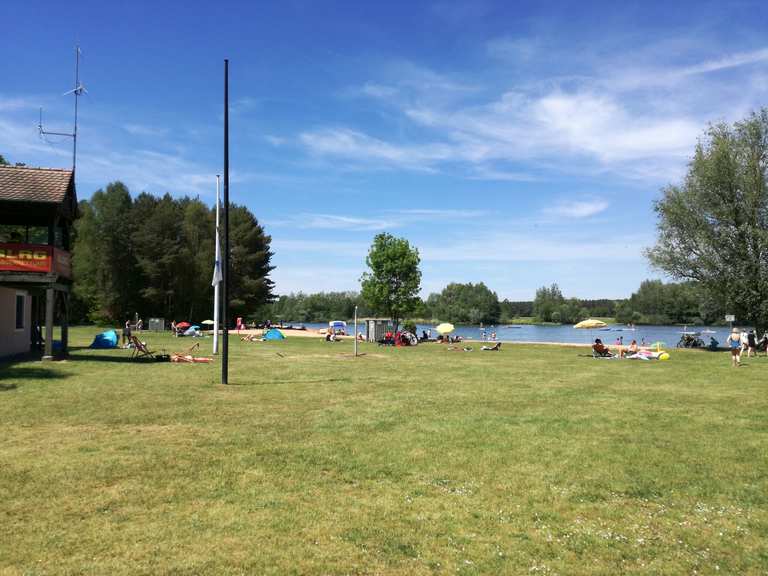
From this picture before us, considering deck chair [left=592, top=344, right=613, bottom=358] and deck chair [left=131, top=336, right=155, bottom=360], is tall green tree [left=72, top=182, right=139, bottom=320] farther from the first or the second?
deck chair [left=592, top=344, right=613, bottom=358]

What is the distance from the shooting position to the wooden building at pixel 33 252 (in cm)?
2088

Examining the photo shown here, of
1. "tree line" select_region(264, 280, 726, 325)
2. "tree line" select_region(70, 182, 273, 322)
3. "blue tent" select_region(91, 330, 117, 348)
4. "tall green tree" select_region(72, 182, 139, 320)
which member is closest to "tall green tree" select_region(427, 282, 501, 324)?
"tree line" select_region(264, 280, 726, 325)

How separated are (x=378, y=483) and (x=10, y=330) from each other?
23297 millimetres

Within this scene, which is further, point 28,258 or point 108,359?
point 108,359

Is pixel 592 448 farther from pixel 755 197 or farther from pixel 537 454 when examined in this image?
pixel 755 197

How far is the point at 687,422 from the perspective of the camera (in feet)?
36.9

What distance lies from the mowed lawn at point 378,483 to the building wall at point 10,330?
35.7 ft

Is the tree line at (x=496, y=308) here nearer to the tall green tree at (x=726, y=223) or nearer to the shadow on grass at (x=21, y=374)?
the tall green tree at (x=726, y=223)

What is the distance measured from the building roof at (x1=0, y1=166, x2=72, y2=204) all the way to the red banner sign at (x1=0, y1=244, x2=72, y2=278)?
1.80 meters

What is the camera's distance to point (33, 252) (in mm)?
20938

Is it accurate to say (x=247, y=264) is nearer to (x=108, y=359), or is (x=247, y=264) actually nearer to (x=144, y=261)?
(x=144, y=261)

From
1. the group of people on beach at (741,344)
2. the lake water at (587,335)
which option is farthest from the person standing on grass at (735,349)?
the lake water at (587,335)

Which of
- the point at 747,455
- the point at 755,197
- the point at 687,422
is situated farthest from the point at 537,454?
the point at 755,197

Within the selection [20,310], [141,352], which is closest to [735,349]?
[141,352]
